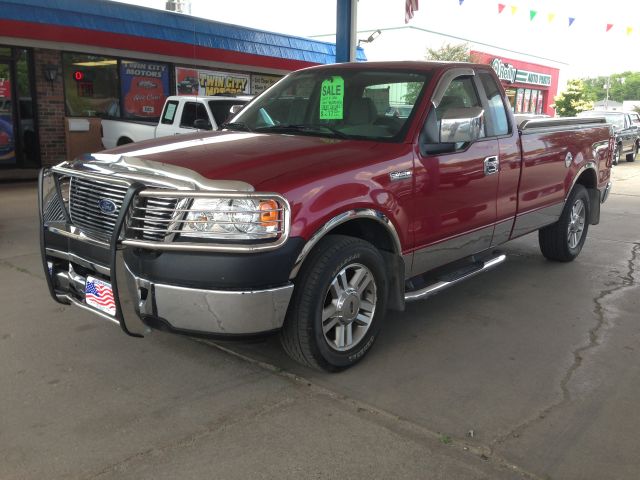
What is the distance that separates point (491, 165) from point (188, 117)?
7.71 metres

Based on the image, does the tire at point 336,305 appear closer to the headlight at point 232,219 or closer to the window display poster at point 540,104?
the headlight at point 232,219

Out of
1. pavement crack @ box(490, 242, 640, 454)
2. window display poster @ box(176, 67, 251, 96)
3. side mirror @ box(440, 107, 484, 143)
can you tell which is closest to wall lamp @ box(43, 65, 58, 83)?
window display poster @ box(176, 67, 251, 96)

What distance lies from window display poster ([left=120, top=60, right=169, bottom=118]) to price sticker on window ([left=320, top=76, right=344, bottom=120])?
35.3 ft

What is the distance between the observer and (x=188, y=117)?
11148mm

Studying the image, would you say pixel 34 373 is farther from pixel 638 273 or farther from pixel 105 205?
pixel 638 273

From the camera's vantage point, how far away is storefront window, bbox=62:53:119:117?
1307 cm

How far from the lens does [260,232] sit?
3.08m

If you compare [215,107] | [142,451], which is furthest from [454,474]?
[215,107]

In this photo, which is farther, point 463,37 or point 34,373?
point 463,37

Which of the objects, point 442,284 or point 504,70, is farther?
point 504,70

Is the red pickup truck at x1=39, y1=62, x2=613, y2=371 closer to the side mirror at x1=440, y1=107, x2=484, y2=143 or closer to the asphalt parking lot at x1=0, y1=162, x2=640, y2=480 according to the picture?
the side mirror at x1=440, y1=107, x2=484, y2=143

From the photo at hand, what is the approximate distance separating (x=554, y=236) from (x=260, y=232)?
14.4 feet

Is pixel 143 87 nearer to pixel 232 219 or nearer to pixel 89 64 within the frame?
pixel 89 64

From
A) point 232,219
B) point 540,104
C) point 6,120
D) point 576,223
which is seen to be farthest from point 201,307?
point 540,104
